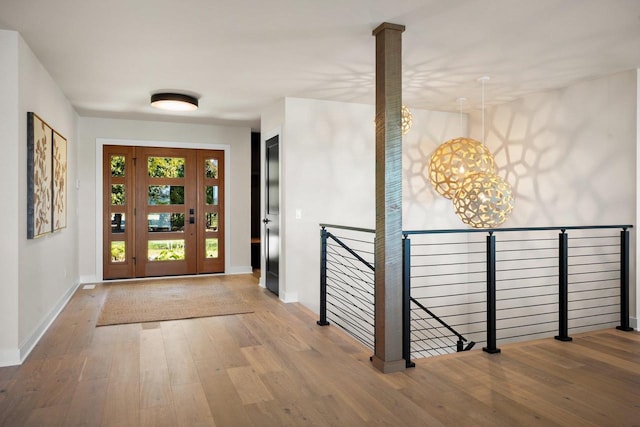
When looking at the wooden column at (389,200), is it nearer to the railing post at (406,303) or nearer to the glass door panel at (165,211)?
the railing post at (406,303)

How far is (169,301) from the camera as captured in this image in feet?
18.0

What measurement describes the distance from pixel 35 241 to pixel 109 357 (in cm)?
125

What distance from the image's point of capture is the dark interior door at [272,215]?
19.1 feet

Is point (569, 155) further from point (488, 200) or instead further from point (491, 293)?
point (491, 293)

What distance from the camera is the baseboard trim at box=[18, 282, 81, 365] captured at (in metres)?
3.57

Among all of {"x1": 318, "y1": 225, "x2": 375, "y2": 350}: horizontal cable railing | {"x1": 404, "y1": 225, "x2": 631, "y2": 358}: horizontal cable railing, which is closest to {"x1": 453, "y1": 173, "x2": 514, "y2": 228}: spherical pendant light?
{"x1": 404, "y1": 225, "x2": 631, "y2": 358}: horizontal cable railing

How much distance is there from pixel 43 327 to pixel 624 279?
5376 mm

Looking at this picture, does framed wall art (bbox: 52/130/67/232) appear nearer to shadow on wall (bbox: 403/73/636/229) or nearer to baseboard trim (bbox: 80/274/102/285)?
baseboard trim (bbox: 80/274/102/285)

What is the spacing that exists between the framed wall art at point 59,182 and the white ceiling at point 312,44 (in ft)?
2.07

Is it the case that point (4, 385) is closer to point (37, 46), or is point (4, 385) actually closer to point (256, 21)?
point (37, 46)

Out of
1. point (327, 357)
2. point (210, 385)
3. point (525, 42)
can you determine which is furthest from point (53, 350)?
point (525, 42)

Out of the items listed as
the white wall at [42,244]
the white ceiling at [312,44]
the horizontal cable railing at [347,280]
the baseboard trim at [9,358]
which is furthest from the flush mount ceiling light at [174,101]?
the baseboard trim at [9,358]

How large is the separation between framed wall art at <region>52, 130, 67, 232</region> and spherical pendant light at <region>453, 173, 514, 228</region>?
4001 mm

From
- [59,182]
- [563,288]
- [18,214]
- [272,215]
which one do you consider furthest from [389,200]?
[59,182]
